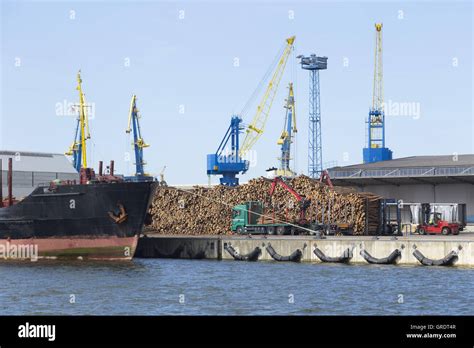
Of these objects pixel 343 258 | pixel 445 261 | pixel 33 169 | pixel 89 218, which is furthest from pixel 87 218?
pixel 33 169

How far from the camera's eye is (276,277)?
40.4 m

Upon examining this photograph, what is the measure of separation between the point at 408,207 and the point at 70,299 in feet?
125

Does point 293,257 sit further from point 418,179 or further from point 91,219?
point 418,179

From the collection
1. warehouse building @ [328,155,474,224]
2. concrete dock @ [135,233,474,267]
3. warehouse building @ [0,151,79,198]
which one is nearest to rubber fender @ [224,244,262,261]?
concrete dock @ [135,233,474,267]

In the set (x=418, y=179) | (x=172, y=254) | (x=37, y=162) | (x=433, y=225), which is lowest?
(x=172, y=254)

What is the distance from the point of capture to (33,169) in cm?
8038

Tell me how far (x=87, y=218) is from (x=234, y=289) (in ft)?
49.6

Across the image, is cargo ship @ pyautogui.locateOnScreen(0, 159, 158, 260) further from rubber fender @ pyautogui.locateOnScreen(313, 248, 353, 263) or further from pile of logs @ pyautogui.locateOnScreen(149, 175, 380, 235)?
pile of logs @ pyautogui.locateOnScreen(149, 175, 380, 235)

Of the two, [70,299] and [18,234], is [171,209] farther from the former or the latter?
[70,299]

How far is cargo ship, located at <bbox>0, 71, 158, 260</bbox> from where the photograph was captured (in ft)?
158

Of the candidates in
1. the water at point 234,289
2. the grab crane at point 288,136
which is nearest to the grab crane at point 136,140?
the grab crane at point 288,136

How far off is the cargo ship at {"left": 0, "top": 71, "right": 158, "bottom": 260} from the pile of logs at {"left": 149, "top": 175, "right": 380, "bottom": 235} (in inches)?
518

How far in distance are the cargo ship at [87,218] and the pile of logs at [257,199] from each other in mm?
13160
